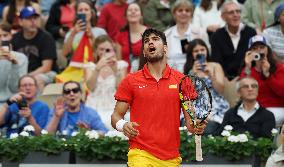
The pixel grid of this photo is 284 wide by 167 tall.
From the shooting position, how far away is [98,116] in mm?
12188

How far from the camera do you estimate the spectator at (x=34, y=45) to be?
1415 centimetres

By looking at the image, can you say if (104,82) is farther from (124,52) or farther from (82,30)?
(82,30)

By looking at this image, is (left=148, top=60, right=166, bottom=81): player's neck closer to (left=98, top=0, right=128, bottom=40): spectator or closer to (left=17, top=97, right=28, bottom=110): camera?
(left=17, top=97, right=28, bottom=110): camera

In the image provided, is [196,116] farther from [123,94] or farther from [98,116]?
[98,116]

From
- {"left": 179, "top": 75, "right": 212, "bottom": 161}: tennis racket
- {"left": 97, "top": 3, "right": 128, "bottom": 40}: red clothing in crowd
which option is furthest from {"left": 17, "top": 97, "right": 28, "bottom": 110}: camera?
{"left": 179, "top": 75, "right": 212, "bottom": 161}: tennis racket

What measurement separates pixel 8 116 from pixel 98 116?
1.21m

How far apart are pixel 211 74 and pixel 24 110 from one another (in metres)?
2.60

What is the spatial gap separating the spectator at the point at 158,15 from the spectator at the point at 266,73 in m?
2.61

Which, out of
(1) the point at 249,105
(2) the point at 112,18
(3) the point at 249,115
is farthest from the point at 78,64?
(3) the point at 249,115

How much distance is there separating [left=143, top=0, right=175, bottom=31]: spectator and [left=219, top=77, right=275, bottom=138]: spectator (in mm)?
3191

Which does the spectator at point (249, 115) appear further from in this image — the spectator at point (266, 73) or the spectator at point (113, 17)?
the spectator at point (113, 17)

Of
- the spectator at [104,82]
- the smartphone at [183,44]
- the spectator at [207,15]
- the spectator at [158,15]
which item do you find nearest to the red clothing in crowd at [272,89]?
the smartphone at [183,44]

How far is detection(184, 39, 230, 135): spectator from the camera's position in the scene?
1241 centimetres

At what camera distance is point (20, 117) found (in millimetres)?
12086
